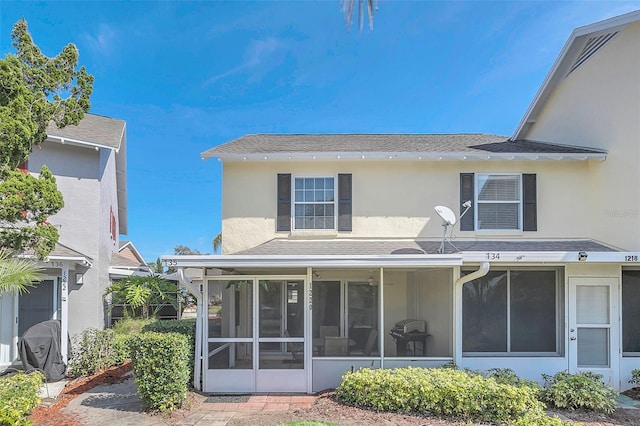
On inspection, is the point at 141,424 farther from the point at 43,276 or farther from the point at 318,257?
the point at 43,276

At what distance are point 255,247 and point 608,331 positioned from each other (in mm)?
8134

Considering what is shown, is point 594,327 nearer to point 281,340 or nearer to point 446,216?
point 446,216

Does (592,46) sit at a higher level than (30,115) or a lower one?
higher

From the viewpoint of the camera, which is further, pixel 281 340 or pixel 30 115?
pixel 281 340

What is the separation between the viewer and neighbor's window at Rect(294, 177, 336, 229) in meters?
9.61

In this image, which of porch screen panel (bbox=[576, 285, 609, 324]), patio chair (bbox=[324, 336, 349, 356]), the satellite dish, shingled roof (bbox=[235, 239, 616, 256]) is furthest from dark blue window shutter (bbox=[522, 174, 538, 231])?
patio chair (bbox=[324, 336, 349, 356])

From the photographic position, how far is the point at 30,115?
6.77m

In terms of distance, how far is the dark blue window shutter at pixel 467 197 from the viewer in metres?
9.48

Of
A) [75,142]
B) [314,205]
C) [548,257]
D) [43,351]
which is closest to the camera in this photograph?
[548,257]

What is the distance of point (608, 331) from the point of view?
27.1 feet

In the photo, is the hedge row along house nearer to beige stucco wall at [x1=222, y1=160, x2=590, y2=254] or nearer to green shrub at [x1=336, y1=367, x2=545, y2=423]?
beige stucco wall at [x1=222, y1=160, x2=590, y2=254]

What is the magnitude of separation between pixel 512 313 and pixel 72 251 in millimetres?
10911

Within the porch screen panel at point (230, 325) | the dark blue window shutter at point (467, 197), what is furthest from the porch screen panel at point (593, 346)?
the porch screen panel at point (230, 325)

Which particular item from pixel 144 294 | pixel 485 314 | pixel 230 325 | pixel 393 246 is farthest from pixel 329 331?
pixel 144 294
